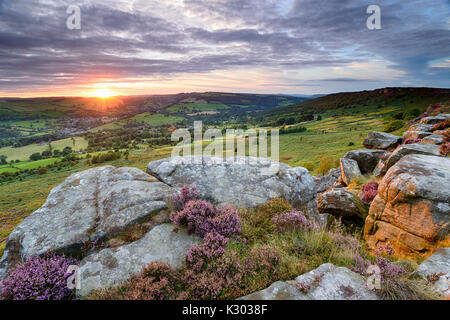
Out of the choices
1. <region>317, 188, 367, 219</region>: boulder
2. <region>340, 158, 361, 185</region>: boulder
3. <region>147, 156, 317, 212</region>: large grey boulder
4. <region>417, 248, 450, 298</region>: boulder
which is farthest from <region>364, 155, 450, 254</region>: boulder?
<region>340, 158, 361, 185</region>: boulder

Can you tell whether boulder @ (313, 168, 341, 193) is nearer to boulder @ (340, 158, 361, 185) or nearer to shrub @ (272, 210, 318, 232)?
boulder @ (340, 158, 361, 185)

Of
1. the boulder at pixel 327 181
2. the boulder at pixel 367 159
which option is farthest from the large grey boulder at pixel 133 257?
the boulder at pixel 367 159

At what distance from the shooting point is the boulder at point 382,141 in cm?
2283

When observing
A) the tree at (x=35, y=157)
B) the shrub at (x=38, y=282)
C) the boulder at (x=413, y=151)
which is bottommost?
the tree at (x=35, y=157)

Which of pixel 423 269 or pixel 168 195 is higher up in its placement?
pixel 168 195

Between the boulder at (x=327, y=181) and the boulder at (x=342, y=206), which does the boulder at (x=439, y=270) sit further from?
the boulder at (x=327, y=181)

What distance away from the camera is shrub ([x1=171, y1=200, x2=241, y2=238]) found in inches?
225

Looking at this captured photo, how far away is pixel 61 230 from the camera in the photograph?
18.4 feet

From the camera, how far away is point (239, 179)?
28.1 feet

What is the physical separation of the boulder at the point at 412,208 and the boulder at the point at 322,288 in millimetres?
4623

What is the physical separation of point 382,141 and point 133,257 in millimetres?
29489

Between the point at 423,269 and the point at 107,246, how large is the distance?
25.3 feet

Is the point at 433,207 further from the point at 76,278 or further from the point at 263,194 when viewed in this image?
the point at 76,278

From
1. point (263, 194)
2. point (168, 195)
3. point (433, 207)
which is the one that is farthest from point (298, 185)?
point (168, 195)
